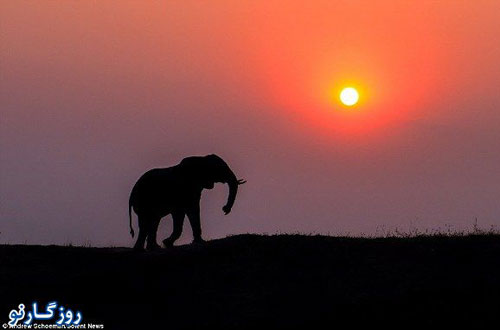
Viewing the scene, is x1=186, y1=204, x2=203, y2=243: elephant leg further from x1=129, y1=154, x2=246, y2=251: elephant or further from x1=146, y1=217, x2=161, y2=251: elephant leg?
x1=146, y1=217, x2=161, y2=251: elephant leg

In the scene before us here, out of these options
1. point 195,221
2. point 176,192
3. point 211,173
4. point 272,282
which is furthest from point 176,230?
point 272,282

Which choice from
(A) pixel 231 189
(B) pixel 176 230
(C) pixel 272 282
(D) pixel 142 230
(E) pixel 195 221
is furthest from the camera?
(A) pixel 231 189

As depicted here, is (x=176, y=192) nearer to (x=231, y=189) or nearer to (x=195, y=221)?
(x=195, y=221)

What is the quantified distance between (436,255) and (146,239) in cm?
1007

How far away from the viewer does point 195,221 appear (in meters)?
29.8

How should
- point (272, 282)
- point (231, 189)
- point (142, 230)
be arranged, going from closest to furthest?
point (272, 282)
point (142, 230)
point (231, 189)

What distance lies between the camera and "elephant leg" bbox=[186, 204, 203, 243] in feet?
96.5

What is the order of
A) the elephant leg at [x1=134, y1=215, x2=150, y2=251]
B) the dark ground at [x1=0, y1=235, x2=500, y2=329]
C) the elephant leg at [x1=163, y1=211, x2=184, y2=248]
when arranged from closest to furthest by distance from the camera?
1. the dark ground at [x1=0, y1=235, x2=500, y2=329]
2. the elephant leg at [x1=163, y1=211, x2=184, y2=248]
3. the elephant leg at [x1=134, y1=215, x2=150, y2=251]

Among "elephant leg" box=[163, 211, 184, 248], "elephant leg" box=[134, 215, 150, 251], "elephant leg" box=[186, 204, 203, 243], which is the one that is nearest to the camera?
"elephant leg" box=[186, 204, 203, 243]

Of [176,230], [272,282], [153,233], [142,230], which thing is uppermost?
[142,230]

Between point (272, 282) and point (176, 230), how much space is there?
661 centimetres

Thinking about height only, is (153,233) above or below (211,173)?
below

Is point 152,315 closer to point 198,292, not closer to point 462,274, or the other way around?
point 198,292

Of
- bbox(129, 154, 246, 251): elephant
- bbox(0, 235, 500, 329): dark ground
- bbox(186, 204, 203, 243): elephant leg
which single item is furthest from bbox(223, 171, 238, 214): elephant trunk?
bbox(0, 235, 500, 329): dark ground
